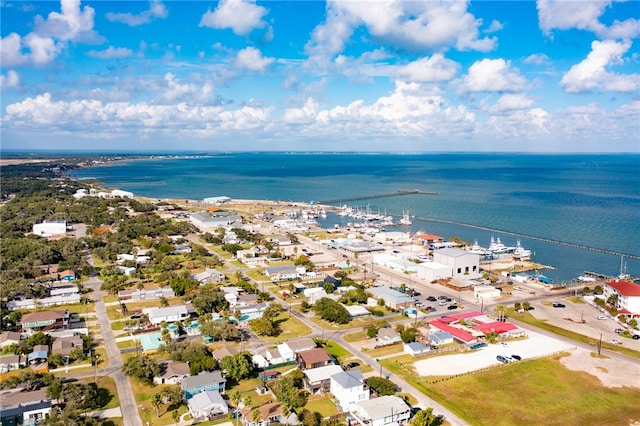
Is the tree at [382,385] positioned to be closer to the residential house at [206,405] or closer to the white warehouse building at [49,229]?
the residential house at [206,405]

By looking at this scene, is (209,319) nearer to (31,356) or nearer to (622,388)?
(31,356)

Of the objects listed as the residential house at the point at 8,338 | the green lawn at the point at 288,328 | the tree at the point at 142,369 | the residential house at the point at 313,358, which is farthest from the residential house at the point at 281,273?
the residential house at the point at 8,338

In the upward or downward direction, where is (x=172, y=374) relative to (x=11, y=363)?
downward

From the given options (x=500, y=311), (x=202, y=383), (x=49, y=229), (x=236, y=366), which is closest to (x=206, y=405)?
(x=202, y=383)

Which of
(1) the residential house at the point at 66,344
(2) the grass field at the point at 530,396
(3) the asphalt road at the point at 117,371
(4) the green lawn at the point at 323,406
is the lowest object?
(2) the grass field at the point at 530,396

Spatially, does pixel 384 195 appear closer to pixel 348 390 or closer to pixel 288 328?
pixel 288 328

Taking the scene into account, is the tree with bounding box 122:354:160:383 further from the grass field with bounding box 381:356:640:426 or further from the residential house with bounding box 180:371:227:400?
the grass field with bounding box 381:356:640:426

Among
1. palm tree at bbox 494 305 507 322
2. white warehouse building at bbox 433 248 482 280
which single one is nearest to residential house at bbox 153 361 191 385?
palm tree at bbox 494 305 507 322
